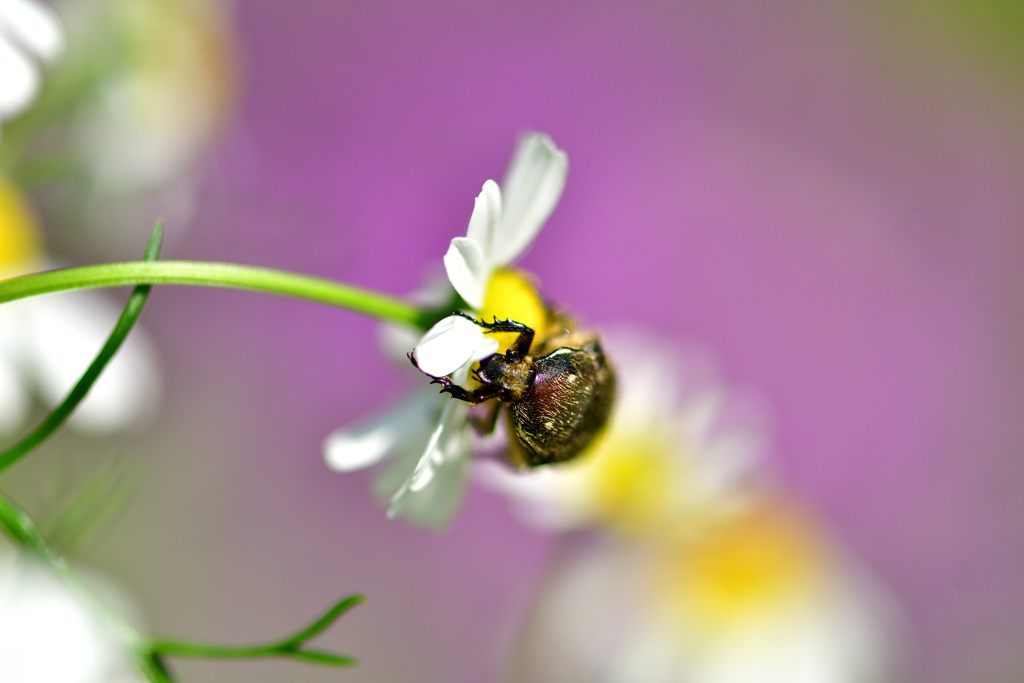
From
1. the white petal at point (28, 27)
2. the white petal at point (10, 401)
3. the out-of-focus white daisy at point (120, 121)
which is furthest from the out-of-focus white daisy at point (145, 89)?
the white petal at point (28, 27)

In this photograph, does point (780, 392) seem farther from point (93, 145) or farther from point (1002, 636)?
point (93, 145)

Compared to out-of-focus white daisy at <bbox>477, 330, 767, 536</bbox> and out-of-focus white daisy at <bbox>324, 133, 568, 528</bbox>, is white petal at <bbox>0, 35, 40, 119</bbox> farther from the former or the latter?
out-of-focus white daisy at <bbox>477, 330, 767, 536</bbox>

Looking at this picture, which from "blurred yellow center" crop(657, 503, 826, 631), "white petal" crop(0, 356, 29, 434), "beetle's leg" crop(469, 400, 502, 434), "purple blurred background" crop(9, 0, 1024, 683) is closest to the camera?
"beetle's leg" crop(469, 400, 502, 434)

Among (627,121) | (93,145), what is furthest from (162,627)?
(627,121)

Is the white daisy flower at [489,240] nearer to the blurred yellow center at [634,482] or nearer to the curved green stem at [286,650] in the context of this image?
the curved green stem at [286,650]

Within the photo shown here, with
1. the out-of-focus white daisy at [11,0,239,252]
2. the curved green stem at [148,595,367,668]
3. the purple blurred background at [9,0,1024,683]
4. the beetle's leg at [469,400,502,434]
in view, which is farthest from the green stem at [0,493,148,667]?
the purple blurred background at [9,0,1024,683]

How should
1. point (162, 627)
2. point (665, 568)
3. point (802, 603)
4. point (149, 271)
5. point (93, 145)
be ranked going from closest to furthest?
point (149, 271)
point (93, 145)
point (665, 568)
point (802, 603)
point (162, 627)

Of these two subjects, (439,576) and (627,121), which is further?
(627,121)
